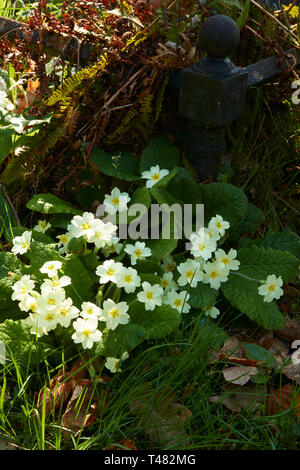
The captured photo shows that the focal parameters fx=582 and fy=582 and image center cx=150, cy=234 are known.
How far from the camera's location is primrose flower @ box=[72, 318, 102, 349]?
1.99 metres

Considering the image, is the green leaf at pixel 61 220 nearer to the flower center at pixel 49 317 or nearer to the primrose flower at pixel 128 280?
the primrose flower at pixel 128 280

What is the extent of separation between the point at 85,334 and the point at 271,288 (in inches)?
30.5

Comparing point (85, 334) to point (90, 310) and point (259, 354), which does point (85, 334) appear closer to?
point (90, 310)

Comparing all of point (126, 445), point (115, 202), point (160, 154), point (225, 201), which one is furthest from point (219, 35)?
point (126, 445)

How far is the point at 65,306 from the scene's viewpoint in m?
2.02

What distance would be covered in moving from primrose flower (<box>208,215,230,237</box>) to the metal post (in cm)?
43

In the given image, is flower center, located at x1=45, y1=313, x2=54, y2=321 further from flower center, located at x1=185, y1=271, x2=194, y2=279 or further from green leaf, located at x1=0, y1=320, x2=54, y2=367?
flower center, located at x1=185, y1=271, x2=194, y2=279

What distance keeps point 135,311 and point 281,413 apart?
0.64 meters

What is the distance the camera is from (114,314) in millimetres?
2080

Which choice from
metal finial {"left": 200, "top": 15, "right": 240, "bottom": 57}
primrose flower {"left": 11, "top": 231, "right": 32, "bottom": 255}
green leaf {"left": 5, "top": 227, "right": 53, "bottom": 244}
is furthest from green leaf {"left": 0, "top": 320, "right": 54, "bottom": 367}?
metal finial {"left": 200, "top": 15, "right": 240, "bottom": 57}

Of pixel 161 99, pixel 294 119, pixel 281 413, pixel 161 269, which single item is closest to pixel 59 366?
pixel 161 269

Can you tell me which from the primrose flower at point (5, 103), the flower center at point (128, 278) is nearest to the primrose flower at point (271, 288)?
the flower center at point (128, 278)
